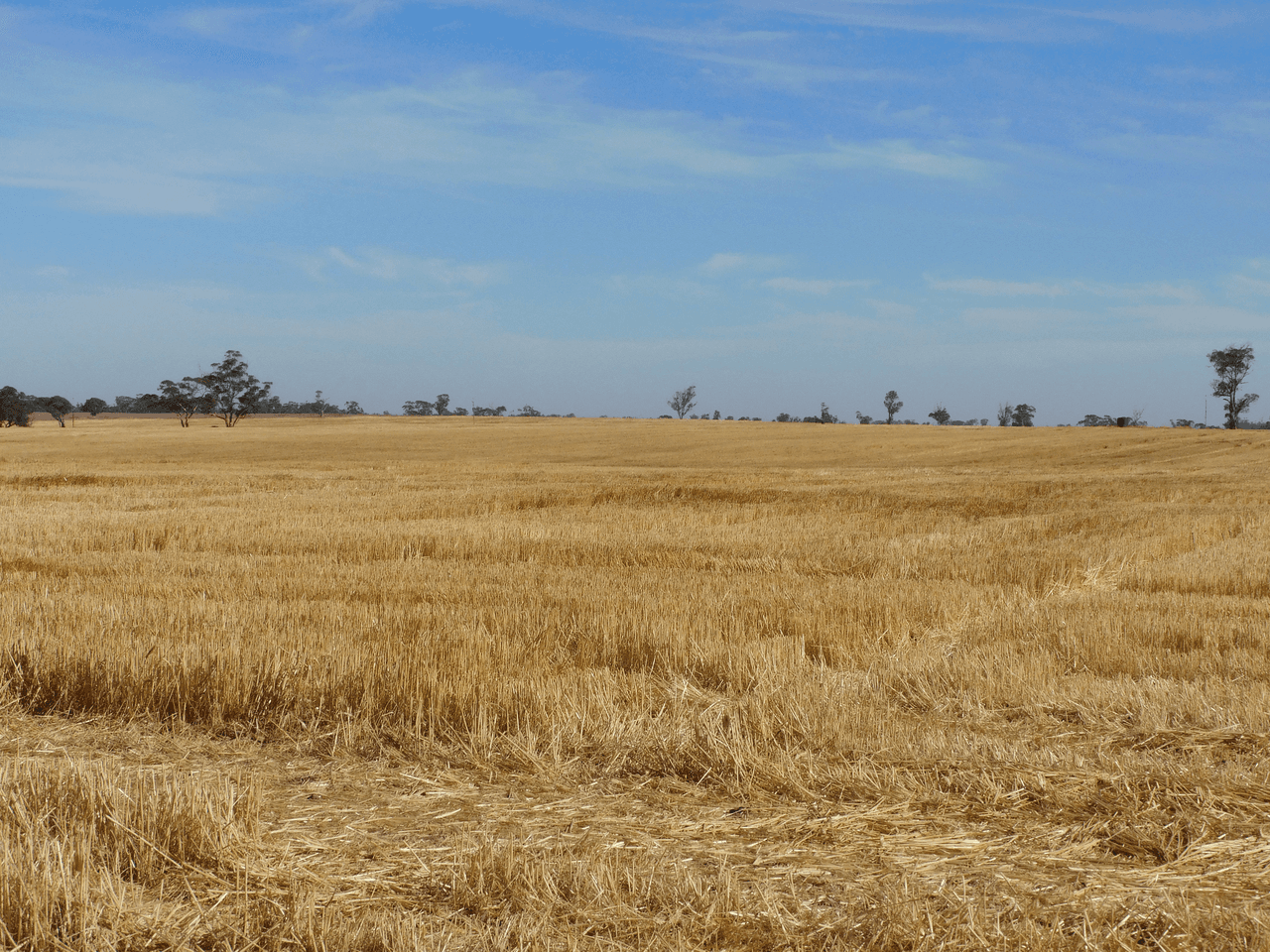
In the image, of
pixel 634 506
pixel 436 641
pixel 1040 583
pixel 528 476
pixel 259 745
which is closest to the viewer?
pixel 259 745

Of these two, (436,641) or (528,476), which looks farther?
(528,476)

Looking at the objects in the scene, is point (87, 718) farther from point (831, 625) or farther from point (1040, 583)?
point (1040, 583)

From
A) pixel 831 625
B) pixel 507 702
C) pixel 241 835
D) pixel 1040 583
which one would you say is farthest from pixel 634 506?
pixel 241 835

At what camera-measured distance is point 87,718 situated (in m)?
7.84

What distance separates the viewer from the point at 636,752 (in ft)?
21.8

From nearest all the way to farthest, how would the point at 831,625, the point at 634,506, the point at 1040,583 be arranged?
the point at 831,625 < the point at 1040,583 < the point at 634,506

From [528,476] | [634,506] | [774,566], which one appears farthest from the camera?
[528,476]

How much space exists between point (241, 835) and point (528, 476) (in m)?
37.5

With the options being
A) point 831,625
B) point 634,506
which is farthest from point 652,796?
point 634,506

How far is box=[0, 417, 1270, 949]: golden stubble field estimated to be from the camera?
443 cm

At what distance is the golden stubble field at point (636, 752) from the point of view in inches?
174

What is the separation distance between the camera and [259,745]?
7.22 metres

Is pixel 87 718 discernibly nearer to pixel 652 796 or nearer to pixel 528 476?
pixel 652 796

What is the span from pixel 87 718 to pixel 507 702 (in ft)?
11.0
